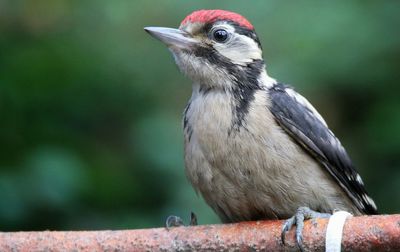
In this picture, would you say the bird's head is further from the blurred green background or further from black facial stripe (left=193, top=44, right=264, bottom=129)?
the blurred green background

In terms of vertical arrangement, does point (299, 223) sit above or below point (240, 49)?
below

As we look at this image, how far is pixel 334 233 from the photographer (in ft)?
9.46

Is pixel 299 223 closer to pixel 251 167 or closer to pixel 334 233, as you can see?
pixel 334 233

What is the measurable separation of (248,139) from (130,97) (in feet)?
7.21

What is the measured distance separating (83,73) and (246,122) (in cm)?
205

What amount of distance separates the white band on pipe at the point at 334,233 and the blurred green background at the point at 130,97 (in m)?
2.17

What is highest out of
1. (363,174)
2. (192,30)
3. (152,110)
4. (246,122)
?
(192,30)

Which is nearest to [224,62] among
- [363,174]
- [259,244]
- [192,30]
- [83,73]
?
[192,30]

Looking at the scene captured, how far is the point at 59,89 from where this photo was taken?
18.1 ft

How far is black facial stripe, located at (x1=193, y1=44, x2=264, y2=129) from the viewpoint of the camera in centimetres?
396

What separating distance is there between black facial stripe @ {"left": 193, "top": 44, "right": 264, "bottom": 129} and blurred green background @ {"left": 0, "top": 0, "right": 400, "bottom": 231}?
126 centimetres

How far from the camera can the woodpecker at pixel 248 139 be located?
374 centimetres

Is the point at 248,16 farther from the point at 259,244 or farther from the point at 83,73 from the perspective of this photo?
the point at 259,244

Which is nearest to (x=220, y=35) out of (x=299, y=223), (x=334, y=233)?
(x=299, y=223)
